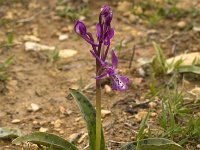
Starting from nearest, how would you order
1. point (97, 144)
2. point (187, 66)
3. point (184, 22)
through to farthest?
point (97, 144)
point (187, 66)
point (184, 22)

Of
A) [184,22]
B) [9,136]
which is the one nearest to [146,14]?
[184,22]

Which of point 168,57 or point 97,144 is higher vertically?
point 168,57

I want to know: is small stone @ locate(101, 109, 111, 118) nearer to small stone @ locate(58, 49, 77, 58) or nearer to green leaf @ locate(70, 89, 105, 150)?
green leaf @ locate(70, 89, 105, 150)

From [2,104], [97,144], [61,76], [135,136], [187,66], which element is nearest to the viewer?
[97,144]

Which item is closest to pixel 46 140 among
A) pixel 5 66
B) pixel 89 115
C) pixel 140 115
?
pixel 89 115

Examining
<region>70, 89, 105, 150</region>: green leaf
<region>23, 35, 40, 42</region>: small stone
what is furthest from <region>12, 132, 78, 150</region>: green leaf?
<region>23, 35, 40, 42</region>: small stone

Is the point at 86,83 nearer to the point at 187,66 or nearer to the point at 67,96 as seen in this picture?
the point at 67,96

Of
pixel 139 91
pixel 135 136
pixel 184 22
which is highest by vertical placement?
pixel 184 22
